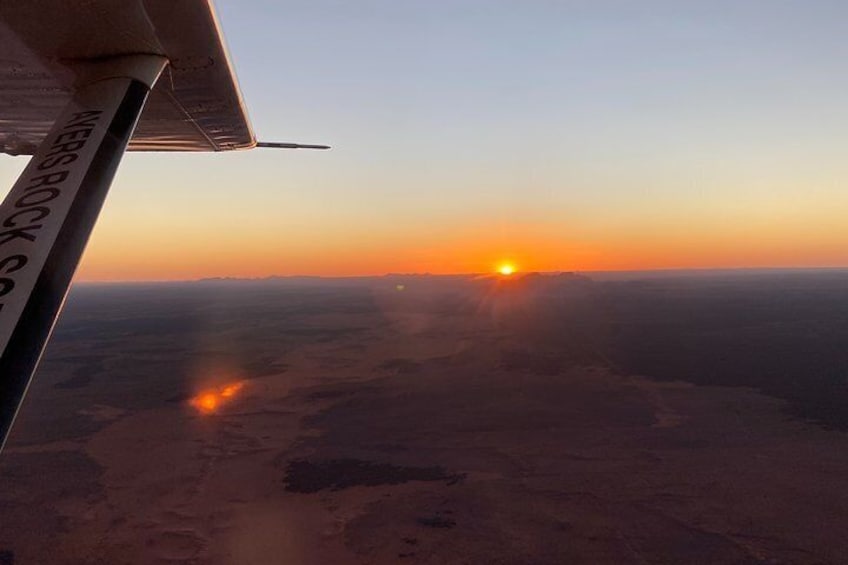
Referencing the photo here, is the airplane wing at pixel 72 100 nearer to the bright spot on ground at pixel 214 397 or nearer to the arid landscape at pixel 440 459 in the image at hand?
the arid landscape at pixel 440 459

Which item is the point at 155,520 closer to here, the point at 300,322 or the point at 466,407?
the point at 466,407

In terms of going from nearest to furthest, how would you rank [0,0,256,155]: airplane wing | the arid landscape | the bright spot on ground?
[0,0,256,155]: airplane wing < the arid landscape < the bright spot on ground

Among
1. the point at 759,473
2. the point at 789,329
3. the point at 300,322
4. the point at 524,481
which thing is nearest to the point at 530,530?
the point at 524,481

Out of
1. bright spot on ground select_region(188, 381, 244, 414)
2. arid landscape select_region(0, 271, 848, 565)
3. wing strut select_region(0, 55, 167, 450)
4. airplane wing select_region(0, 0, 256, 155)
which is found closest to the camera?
wing strut select_region(0, 55, 167, 450)

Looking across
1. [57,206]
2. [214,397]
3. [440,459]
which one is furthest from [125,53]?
[214,397]

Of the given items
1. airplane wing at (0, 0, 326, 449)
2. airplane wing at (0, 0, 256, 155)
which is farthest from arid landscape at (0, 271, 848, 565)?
airplane wing at (0, 0, 326, 449)

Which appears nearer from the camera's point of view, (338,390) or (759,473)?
(759,473)

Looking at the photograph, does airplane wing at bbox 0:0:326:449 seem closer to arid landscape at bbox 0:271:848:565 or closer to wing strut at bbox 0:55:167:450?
wing strut at bbox 0:55:167:450
